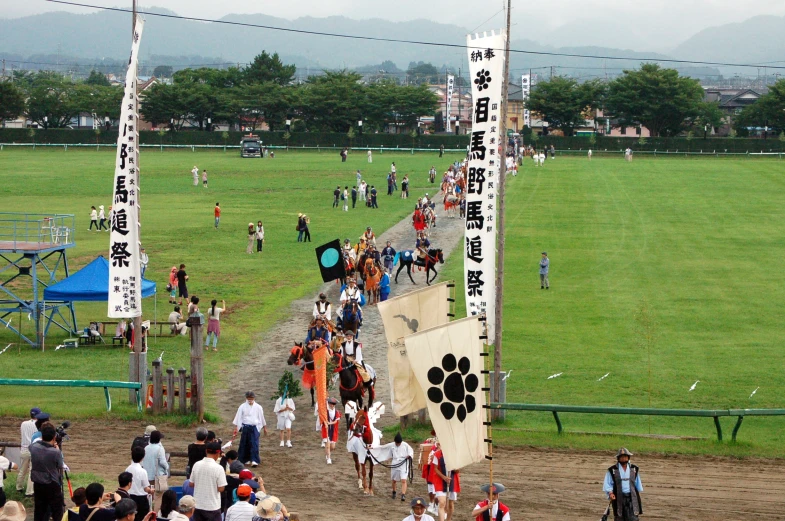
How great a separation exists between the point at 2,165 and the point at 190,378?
68292mm

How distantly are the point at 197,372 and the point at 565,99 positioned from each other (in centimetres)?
10238

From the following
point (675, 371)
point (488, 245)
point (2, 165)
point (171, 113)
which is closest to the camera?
point (488, 245)

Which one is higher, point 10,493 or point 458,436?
point 458,436

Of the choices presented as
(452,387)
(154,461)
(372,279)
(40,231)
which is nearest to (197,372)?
(154,461)

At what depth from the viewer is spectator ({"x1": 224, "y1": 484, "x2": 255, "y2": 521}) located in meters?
11.3

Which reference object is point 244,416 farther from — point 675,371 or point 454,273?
point 454,273

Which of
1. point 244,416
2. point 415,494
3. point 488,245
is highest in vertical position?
point 488,245

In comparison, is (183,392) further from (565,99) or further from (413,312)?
(565,99)

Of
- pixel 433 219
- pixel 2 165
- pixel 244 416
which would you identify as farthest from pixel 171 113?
pixel 244 416

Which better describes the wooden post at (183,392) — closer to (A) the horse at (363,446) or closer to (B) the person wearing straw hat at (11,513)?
(A) the horse at (363,446)

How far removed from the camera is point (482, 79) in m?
18.4

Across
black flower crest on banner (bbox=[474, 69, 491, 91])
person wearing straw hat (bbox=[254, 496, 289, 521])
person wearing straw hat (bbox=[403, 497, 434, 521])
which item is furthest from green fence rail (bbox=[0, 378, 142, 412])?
person wearing straw hat (bbox=[403, 497, 434, 521])

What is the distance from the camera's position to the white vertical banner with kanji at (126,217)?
1948 cm

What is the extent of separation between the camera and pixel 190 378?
19.4 meters
